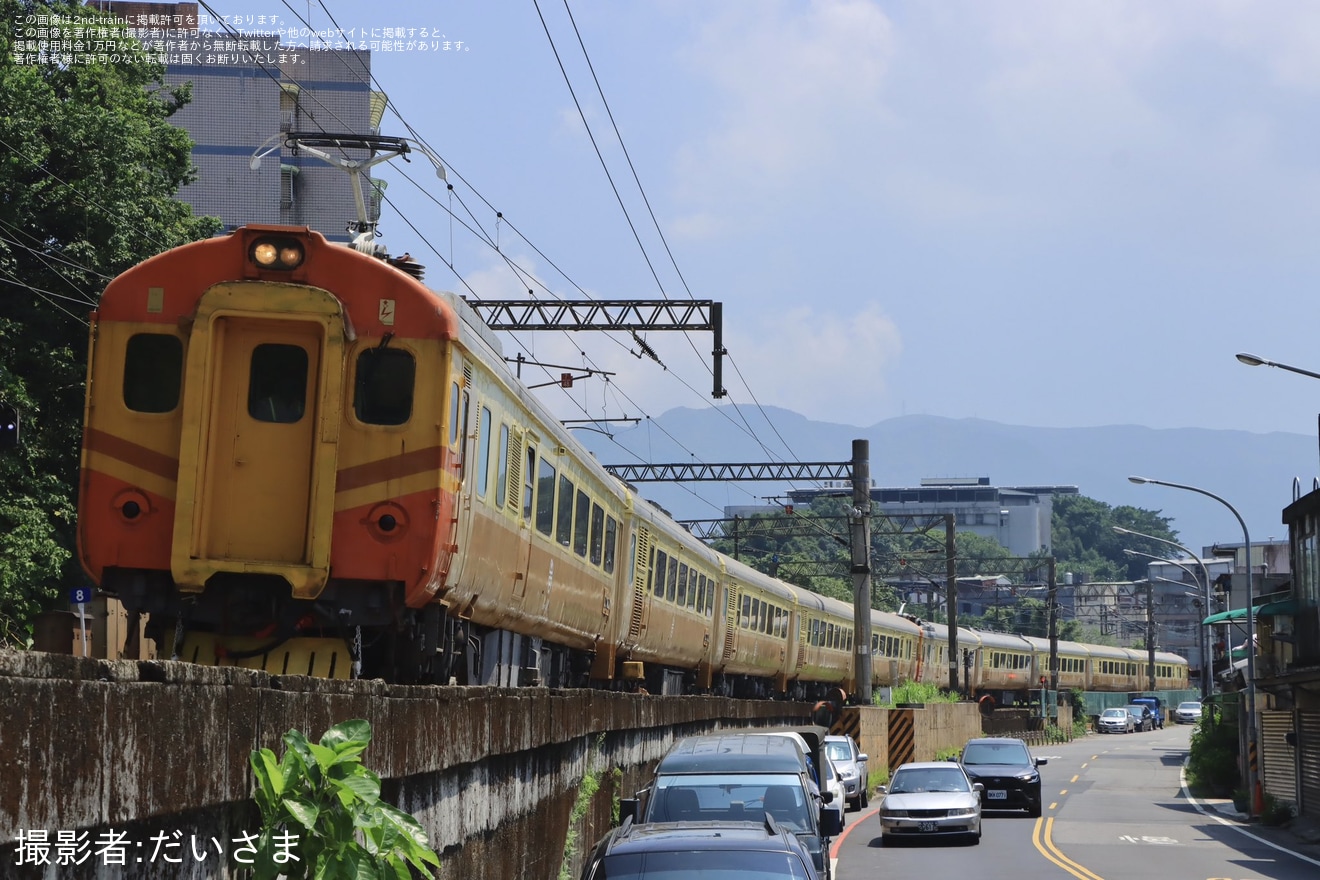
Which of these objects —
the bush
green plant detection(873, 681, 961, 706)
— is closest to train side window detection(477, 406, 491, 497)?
the bush

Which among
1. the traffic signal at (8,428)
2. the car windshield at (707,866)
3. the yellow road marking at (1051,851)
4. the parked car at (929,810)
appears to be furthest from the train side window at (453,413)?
the parked car at (929,810)

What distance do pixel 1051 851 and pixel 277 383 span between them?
1663cm

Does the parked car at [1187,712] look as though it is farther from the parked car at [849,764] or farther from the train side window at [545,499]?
the train side window at [545,499]

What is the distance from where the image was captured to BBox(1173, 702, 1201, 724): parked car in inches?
4090

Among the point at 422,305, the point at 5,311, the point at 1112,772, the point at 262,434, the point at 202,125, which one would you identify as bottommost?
the point at 1112,772

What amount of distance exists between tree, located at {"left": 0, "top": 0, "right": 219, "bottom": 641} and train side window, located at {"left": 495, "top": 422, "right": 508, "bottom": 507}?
13.8 metres

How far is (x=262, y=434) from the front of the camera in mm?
10398

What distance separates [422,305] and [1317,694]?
86.6 ft

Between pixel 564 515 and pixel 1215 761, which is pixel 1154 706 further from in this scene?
pixel 564 515

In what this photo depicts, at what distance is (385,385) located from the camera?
10.7 metres

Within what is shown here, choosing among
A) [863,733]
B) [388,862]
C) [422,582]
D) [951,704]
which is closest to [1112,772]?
[951,704]

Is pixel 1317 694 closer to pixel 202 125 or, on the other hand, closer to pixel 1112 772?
pixel 1112 772

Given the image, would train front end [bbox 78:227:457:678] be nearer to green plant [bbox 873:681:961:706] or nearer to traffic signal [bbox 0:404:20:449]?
traffic signal [bbox 0:404:20:449]

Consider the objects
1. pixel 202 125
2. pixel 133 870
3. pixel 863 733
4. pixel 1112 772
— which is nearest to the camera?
pixel 133 870
